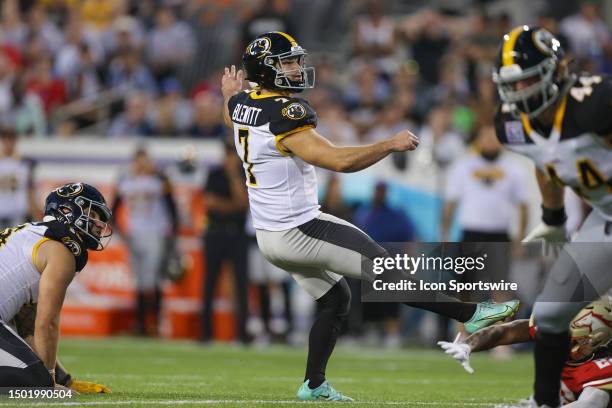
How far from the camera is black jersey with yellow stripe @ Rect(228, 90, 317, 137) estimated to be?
700 centimetres

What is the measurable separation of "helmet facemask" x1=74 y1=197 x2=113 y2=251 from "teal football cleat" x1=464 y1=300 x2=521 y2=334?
215 centimetres

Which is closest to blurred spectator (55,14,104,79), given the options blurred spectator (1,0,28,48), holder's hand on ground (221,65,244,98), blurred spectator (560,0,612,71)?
blurred spectator (1,0,28,48)

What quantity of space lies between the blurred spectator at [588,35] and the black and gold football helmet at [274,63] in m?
8.87

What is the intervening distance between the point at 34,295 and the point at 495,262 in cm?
277

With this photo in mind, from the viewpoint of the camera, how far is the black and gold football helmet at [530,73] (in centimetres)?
592

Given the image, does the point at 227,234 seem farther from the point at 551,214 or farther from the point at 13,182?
the point at 551,214

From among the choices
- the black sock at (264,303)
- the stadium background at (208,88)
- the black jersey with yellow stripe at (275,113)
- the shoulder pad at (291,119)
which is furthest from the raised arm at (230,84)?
the black sock at (264,303)

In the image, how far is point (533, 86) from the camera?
5898 millimetres

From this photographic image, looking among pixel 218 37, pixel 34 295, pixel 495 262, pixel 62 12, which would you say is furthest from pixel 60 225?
pixel 62 12

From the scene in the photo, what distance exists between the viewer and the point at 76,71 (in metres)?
17.3

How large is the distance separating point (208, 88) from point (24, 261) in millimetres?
9704

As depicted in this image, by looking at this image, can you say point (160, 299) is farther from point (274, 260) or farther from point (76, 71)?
point (274, 260)

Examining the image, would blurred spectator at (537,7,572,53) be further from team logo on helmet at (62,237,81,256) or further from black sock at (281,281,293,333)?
team logo on helmet at (62,237,81,256)

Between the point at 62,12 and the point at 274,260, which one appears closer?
the point at 274,260
